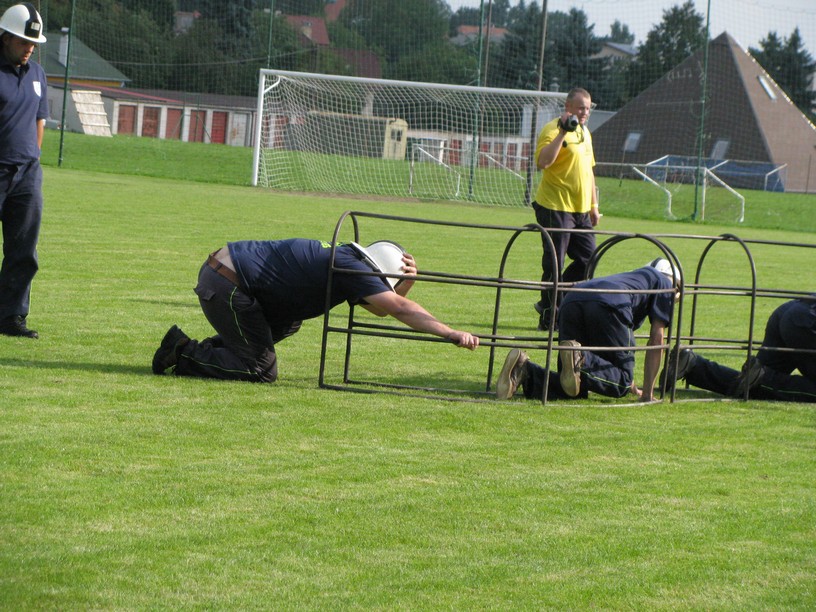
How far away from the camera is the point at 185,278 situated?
1222cm

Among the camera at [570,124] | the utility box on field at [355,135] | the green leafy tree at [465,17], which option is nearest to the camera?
the camera at [570,124]

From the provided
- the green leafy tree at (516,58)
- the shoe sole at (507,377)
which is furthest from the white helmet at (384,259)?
the green leafy tree at (516,58)

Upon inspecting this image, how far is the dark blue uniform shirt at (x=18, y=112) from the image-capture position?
8.29m

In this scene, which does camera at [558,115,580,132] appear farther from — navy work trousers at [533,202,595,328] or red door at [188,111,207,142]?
red door at [188,111,207,142]

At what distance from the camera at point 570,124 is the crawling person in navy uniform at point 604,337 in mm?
2691

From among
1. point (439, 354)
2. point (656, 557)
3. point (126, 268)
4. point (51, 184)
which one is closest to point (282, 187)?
point (51, 184)

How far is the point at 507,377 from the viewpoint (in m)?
7.36

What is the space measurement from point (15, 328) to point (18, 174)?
111cm

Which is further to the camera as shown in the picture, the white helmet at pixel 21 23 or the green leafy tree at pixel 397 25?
the green leafy tree at pixel 397 25

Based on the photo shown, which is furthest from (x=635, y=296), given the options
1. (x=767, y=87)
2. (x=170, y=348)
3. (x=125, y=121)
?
(x=125, y=121)

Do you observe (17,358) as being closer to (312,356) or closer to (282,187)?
(312,356)

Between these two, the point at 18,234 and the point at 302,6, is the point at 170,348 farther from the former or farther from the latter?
the point at 302,6

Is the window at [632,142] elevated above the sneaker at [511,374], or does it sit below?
above

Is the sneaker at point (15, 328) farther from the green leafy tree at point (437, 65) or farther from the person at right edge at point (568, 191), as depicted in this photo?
the green leafy tree at point (437, 65)
